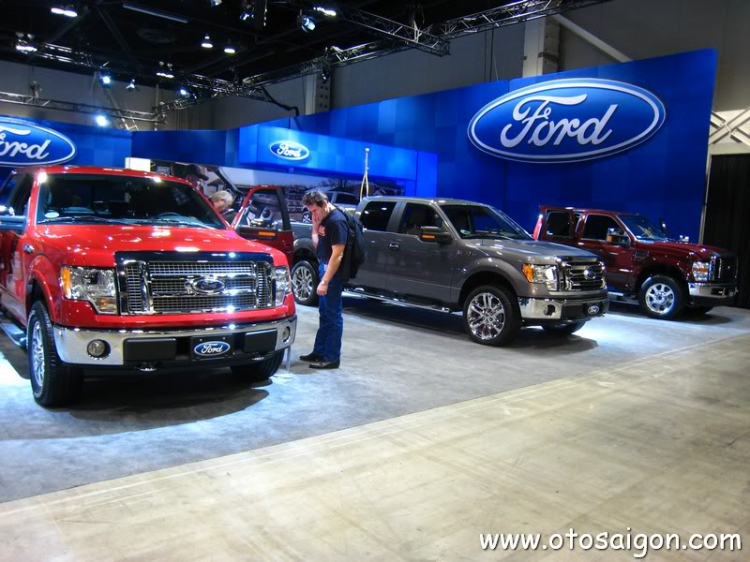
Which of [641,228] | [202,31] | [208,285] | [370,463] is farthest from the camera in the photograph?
[202,31]

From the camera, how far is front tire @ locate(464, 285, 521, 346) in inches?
287

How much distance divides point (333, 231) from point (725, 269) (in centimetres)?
799

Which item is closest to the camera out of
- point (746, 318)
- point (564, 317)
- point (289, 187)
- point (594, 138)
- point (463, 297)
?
point (564, 317)

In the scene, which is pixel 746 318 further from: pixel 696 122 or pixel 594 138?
pixel 594 138

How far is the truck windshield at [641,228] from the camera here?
11102mm

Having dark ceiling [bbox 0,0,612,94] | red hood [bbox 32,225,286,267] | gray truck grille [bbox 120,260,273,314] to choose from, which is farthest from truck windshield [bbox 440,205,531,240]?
dark ceiling [bbox 0,0,612,94]

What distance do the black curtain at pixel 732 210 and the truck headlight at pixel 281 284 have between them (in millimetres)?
11807

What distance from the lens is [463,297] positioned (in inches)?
309

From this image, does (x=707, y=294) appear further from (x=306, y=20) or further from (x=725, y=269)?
(x=306, y=20)

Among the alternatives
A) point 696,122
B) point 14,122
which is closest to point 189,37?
point 14,122

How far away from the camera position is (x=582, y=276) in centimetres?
755

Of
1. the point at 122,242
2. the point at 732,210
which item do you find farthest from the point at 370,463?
the point at 732,210

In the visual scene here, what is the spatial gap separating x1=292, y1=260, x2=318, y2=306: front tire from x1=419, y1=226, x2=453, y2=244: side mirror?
2278 mm

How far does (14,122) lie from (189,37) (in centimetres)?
664
